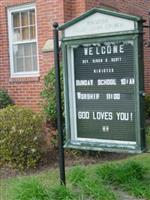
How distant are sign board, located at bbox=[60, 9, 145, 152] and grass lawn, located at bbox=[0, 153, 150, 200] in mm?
540

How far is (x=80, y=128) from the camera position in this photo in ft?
19.8

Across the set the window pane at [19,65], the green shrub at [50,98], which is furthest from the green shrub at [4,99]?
the green shrub at [50,98]

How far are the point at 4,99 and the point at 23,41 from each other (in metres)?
1.50

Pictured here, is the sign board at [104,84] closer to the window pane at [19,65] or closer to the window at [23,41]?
the window at [23,41]

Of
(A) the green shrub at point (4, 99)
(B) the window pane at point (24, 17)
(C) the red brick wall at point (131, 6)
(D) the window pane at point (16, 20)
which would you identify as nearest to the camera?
(A) the green shrub at point (4, 99)

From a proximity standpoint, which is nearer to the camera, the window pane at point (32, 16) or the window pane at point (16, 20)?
the window pane at point (32, 16)

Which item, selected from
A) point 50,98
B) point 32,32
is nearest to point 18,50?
point 32,32

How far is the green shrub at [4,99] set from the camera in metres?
11.2

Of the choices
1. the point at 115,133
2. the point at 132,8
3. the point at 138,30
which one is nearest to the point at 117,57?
the point at 138,30

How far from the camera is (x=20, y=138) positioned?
8016 mm

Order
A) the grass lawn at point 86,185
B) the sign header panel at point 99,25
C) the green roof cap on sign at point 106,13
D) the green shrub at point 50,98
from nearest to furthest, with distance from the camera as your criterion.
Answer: the green roof cap on sign at point 106,13 → the sign header panel at point 99,25 → the grass lawn at point 86,185 → the green shrub at point 50,98

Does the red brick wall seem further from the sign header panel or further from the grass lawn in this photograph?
the grass lawn

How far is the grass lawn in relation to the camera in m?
5.60

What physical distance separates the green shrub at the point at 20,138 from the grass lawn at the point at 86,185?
667mm
